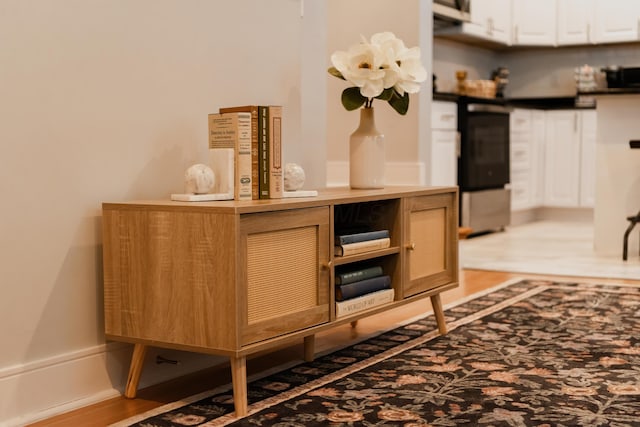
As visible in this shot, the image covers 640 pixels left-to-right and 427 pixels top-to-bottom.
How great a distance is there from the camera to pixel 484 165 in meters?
6.64

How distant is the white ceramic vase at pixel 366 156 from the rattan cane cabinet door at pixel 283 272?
0.58m

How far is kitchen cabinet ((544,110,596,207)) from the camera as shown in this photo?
25.0 ft

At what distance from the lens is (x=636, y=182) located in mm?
5328

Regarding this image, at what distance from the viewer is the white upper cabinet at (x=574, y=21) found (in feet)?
25.1

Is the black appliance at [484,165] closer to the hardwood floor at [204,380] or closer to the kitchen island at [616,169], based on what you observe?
the kitchen island at [616,169]

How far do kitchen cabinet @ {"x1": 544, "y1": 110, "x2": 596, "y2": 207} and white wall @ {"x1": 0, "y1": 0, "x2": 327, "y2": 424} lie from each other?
5.40 m

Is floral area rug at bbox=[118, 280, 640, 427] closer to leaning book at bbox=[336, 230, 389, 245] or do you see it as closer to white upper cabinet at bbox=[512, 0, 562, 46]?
leaning book at bbox=[336, 230, 389, 245]

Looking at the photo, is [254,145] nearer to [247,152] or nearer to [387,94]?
[247,152]

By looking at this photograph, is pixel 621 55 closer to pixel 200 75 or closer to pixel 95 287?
pixel 200 75

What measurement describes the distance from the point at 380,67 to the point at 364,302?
78cm

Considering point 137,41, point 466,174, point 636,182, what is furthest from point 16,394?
point 466,174

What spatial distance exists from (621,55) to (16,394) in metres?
6.94

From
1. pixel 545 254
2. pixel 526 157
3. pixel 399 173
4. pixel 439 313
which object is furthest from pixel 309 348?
pixel 526 157

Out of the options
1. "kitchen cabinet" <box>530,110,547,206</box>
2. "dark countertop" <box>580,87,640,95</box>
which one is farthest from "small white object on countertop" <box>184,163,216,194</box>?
"kitchen cabinet" <box>530,110,547,206</box>
